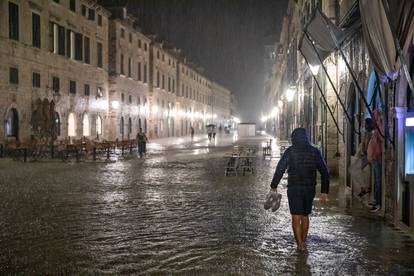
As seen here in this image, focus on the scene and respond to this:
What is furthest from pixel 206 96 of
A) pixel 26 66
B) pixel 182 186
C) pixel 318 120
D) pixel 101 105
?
pixel 182 186

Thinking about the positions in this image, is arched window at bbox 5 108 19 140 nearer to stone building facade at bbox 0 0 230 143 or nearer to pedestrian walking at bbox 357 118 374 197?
stone building facade at bbox 0 0 230 143

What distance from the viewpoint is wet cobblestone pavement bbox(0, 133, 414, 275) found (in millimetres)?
6012

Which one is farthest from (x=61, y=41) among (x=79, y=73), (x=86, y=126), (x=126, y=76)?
(x=126, y=76)

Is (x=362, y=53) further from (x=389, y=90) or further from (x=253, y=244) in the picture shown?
(x=253, y=244)

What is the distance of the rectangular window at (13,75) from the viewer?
27719mm

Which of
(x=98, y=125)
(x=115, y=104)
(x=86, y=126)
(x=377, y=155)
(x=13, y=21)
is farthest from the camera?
(x=115, y=104)

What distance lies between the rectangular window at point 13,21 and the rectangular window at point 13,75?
176 cm

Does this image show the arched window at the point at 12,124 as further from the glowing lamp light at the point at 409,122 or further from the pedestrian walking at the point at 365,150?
the glowing lamp light at the point at 409,122

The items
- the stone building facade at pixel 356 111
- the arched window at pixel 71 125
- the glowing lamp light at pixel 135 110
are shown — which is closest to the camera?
the stone building facade at pixel 356 111

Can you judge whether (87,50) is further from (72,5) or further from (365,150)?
(365,150)

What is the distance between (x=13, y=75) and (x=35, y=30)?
3.80 meters

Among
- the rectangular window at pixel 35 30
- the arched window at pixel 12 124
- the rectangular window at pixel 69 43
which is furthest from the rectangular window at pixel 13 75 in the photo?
the rectangular window at pixel 69 43

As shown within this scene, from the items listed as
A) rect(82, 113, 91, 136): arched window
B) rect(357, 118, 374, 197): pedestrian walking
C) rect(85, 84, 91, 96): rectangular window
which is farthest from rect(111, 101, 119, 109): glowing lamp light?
rect(357, 118, 374, 197): pedestrian walking

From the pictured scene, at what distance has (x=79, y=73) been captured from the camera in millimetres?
36594
